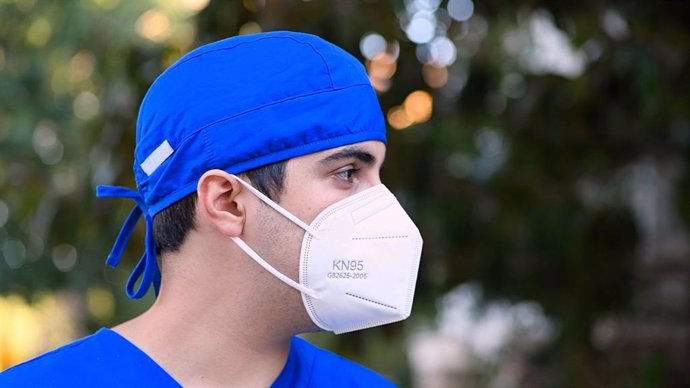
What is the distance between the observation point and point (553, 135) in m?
4.85

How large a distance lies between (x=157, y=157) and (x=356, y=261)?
50cm

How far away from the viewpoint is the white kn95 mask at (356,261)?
2.29 m

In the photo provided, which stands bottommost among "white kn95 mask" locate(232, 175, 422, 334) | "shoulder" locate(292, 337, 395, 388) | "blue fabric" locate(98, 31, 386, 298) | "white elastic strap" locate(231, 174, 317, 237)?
"shoulder" locate(292, 337, 395, 388)

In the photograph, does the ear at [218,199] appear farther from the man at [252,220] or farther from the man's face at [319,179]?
the man's face at [319,179]

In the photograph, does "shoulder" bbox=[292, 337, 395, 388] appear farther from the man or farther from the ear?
the ear

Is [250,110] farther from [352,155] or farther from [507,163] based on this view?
[507,163]

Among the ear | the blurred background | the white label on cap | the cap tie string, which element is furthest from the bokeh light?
the ear

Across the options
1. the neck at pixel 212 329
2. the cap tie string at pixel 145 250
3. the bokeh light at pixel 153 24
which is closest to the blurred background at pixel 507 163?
the bokeh light at pixel 153 24

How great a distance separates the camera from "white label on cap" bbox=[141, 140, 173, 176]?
2.32m

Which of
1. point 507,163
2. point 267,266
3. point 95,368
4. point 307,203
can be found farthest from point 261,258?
point 507,163

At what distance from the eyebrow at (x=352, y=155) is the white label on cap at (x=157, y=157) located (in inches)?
13.4

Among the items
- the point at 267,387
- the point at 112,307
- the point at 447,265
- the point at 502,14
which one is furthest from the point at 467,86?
the point at 112,307

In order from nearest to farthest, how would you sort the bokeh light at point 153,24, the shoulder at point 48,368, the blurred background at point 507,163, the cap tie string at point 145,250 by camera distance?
the shoulder at point 48,368 < the cap tie string at point 145,250 < the blurred background at point 507,163 < the bokeh light at point 153,24

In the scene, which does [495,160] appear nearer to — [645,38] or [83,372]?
[645,38]
